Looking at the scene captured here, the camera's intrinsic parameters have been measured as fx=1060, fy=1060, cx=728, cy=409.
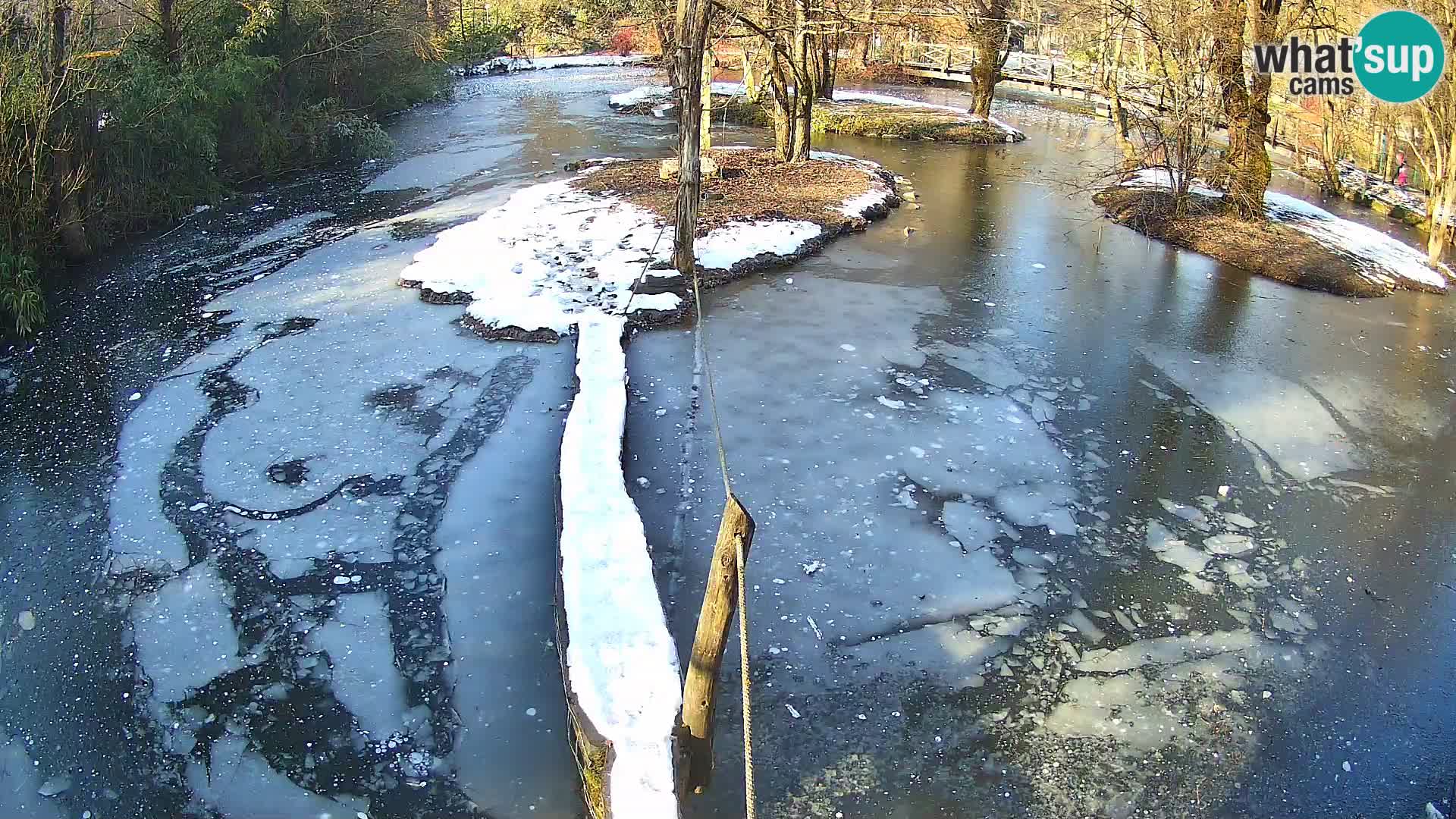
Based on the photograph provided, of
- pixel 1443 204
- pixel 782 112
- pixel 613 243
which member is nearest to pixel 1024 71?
pixel 782 112

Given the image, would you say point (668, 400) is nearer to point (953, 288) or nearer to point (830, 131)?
point (953, 288)

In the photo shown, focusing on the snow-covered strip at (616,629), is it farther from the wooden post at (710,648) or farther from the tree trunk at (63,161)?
the tree trunk at (63,161)

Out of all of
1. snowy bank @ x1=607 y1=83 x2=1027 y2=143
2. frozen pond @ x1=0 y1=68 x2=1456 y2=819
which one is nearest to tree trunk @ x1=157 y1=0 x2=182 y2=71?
frozen pond @ x1=0 y1=68 x2=1456 y2=819

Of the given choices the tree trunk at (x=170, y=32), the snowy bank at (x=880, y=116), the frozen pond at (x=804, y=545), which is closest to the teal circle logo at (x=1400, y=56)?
the frozen pond at (x=804, y=545)

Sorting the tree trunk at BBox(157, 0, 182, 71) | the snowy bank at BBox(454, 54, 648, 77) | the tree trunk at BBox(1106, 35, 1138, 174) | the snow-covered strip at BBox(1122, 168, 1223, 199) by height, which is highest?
the snowy bank at BBox(454, 54, 648, 77)

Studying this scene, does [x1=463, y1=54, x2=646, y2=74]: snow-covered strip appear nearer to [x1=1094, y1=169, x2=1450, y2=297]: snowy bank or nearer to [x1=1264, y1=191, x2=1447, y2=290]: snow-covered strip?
[x1=1094, y1=169, x2=1450, y2=297]: snowy bank

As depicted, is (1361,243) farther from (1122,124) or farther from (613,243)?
(613,243)
